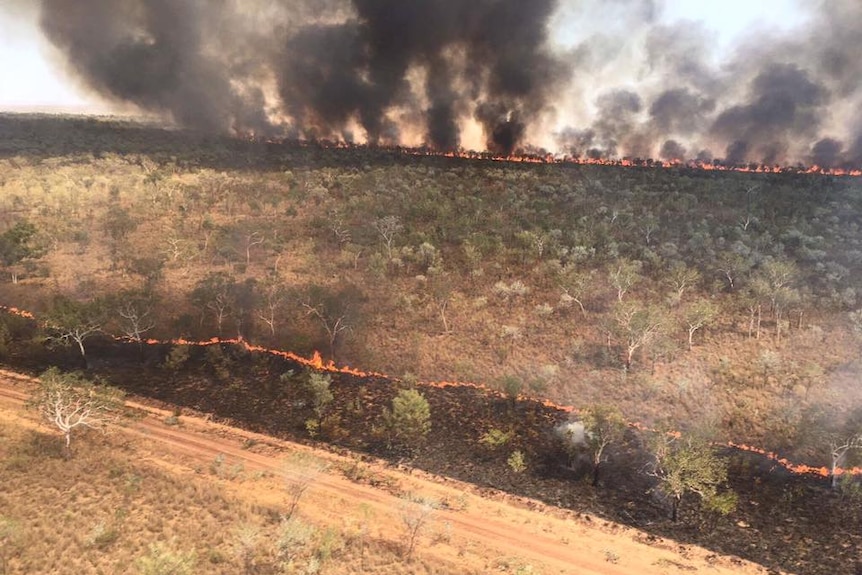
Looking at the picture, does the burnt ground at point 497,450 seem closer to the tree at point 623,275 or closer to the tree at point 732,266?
the tree at point 623,275

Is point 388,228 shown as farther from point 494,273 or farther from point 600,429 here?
point 600,429

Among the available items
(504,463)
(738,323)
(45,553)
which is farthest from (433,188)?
(45,553)

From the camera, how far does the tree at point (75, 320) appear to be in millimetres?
33125

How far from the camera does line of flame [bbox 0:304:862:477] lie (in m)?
25.6

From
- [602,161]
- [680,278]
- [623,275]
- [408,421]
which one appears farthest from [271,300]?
[602,161]

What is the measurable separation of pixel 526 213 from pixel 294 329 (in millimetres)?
31175

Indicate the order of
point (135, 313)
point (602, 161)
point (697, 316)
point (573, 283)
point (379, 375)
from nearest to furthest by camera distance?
point (379, 375)
point (135, 313)
point (697, 316)
point (573, 283)
point (602, 161)

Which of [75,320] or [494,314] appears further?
[494,314]

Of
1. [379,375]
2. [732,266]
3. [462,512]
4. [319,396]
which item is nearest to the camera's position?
[462,512]

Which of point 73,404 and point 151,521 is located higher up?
point 73,404

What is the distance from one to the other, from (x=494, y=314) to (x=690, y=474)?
18.2 metres

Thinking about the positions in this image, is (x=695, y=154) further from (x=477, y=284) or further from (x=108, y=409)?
(x=108, y=409)

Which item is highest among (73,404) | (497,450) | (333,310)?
(333,310)

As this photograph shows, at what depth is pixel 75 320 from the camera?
33500 millimetres
